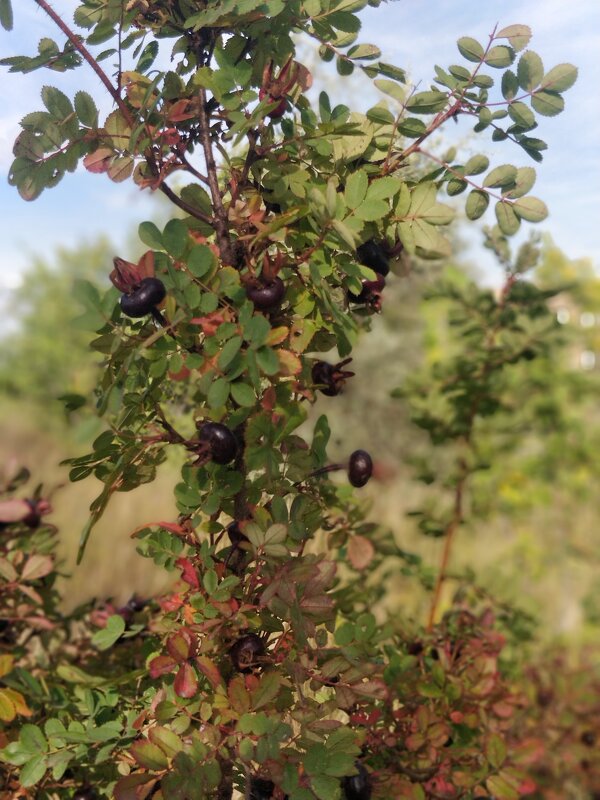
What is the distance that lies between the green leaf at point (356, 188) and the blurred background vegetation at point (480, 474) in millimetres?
272

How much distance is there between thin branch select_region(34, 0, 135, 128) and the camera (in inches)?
37.2

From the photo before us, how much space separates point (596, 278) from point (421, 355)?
6.89 feet

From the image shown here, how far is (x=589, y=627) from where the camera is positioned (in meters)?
4.59

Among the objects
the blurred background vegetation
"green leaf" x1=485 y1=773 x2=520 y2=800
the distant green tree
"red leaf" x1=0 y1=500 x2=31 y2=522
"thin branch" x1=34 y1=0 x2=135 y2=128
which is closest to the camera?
"thin branch" x1=34 y1=0 x2=135 y2=128

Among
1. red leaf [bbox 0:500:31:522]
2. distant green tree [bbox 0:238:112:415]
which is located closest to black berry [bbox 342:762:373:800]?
red leaf [bbox 0:500:31:522]

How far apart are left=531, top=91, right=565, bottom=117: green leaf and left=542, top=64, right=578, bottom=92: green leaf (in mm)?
11

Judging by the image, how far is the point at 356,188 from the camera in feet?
3.02

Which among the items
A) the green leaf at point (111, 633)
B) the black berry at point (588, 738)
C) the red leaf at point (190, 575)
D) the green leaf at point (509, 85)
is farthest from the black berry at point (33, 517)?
the black berry at point (588, 738)

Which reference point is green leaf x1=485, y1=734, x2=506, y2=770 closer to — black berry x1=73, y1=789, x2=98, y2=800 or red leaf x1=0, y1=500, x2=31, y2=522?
black berry x1=73, y1=789, x2=98, y2=800

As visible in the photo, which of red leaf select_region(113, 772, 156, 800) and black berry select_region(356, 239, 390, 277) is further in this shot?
black berry select_region(356, 239, 390, 277)

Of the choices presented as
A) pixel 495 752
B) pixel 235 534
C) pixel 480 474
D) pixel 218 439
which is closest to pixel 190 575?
pixel 235 534

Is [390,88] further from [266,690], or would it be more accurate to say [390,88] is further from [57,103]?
[266,690]

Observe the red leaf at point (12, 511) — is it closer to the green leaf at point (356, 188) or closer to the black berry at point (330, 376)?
the black berry at point (330, 376)

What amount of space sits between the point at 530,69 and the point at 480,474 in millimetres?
4157
